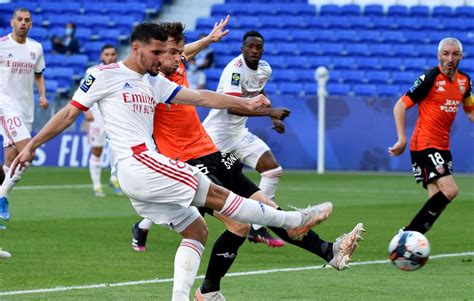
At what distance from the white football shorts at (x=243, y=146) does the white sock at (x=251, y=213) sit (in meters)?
5.05

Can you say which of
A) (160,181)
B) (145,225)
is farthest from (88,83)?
(145,225)

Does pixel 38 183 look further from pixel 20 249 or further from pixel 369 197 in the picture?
pixel 20 249

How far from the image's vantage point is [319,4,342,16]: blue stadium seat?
32.6m

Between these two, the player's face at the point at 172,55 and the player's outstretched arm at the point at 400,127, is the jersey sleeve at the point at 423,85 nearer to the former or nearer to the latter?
the player's outstretched arm at the point at 400,127

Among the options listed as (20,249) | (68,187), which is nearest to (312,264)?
(20,249)

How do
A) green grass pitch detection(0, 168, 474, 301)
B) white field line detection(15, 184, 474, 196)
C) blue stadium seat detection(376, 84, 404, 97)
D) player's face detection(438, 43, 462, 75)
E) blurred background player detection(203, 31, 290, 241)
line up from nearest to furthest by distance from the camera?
green grass pitch detection(0, 168, 474, 301) → player's face detection(438, 43, 462, 75) → blurred background player detection(203, 31, 290, 241) → white field line detection(15, 184, 474, 196) → blue stadium seat detection(376, 84, 404, 97)

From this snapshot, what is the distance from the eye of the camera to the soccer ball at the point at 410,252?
8547 millimetres

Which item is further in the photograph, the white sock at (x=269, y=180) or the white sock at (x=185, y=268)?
the white sock at (x=269, y=180)

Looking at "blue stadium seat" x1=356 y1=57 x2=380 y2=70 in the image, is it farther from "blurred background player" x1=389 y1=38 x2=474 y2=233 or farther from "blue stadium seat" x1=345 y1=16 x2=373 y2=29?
"blurred background player" x1=389 y1=38 x2=474 y2=233

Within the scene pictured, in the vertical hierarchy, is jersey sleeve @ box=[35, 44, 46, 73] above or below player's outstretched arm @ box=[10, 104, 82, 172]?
below

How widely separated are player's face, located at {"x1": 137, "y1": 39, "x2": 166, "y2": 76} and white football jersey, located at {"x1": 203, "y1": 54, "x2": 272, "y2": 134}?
4.31m

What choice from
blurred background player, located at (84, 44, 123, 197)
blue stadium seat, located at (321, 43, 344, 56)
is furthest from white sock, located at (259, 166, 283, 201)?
blue stadium seat, located at (321, 43, 344, 56)

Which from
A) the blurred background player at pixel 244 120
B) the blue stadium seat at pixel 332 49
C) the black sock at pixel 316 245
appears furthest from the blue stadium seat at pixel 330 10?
the black sock at pixel 316 245

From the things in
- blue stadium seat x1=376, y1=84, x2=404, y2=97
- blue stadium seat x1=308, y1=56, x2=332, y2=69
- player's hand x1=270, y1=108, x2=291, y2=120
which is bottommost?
blue stadium seat x1=376, y1=84, x2=404, y2=97
